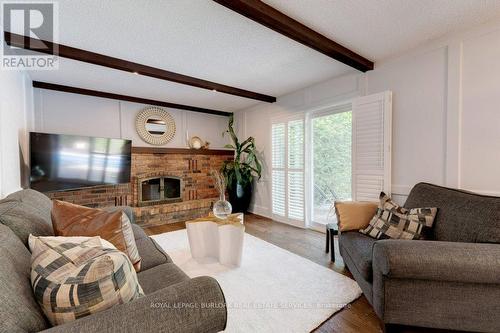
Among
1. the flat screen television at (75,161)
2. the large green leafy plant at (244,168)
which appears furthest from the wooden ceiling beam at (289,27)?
the flat screen television at (75,161)

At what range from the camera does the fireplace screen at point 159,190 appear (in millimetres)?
4199

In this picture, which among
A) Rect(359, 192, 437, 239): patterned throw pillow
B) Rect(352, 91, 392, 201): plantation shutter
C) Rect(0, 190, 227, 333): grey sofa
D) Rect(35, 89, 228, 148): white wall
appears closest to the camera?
Rect(0, 190, 227, 333): grey sofa

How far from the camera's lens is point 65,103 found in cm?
354

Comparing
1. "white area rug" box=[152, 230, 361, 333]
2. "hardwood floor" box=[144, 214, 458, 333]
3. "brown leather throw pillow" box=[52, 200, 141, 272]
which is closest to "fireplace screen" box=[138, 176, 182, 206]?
"hardwood floor" box=[144, 214, 458, 333]

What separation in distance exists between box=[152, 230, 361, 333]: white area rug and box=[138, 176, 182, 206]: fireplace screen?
1.82 metres

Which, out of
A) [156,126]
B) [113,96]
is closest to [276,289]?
[156,126]

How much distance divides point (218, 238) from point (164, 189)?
8.37 ft

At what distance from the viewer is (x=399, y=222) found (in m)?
1.89

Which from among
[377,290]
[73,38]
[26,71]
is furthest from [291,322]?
[26,71]

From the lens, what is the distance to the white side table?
89.8 inches

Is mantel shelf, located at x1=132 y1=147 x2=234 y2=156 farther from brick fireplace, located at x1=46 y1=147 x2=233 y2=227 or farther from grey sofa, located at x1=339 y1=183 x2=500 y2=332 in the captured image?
grey sofa, located at x1=339 y1=183 x2=500 y2=332

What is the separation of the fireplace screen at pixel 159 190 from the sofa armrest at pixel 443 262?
396 cm
